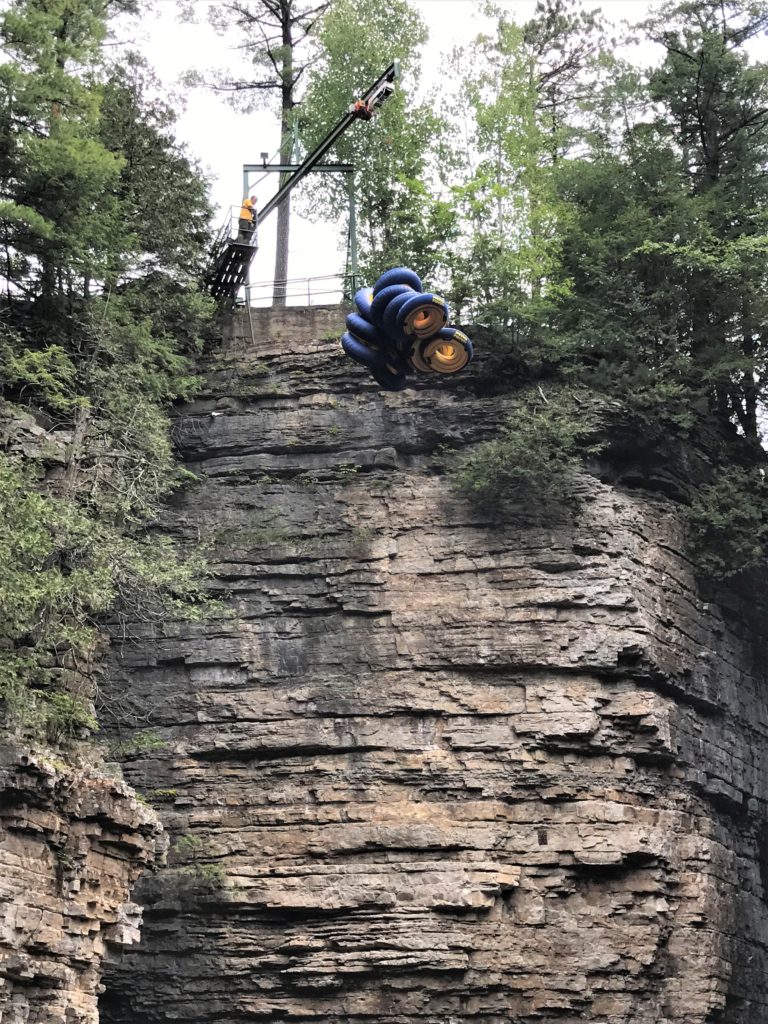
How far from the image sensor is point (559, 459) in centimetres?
1923

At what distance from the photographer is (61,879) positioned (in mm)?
13617

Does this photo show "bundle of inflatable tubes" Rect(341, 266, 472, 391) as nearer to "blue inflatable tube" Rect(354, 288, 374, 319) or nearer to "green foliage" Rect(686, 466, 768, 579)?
"blue inflatable tube" Rect(354, 288, 374, 319)

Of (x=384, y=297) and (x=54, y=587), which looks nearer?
(x=54, y=587)

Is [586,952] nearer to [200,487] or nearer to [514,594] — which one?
[514,594]

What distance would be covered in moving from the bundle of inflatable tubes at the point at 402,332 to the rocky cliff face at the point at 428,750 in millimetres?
2151

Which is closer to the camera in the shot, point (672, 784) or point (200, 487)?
point (672, 784)

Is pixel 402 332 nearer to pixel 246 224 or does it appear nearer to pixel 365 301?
pixel 365 301

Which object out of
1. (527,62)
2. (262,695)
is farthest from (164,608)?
(527,62)

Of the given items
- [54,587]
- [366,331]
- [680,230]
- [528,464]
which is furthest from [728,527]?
[54,587]

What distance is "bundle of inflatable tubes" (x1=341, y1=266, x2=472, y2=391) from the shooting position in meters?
17.2

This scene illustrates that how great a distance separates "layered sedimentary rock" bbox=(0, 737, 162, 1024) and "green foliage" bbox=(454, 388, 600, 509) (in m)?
6.85

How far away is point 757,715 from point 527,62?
11.3 m

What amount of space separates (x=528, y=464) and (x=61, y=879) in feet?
28.1

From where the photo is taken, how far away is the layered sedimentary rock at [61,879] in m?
13.0
